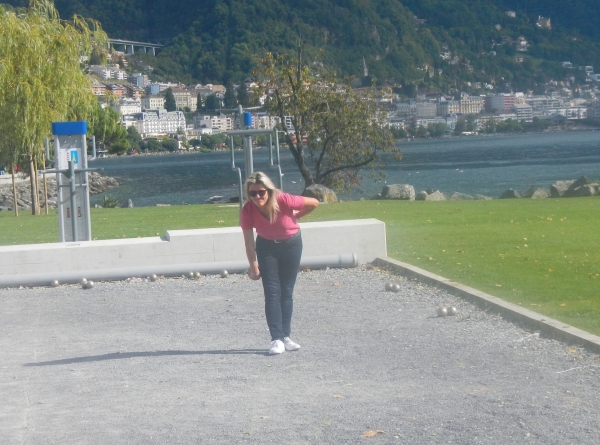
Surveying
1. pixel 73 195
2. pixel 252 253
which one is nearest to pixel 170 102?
pixel 73 195

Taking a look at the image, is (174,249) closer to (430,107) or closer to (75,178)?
(75,178)

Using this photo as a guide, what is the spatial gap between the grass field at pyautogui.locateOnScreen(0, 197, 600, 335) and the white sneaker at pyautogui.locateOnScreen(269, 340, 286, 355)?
2490mm

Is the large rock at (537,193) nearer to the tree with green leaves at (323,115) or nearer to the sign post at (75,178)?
the tree with green leaves at (323,115)

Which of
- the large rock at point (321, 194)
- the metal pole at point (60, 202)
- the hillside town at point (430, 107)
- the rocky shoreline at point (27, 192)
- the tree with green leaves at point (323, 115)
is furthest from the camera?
the hillside town at point (430, 107)

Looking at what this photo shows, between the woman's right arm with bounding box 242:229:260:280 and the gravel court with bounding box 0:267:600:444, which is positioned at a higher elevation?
the woman's right arm with bounding box 242:229:260:280

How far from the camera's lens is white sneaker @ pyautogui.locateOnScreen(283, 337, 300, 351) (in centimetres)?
730

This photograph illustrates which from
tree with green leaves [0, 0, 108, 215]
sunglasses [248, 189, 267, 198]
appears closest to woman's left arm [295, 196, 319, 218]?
sunglasses [248, 189, 267, 198]

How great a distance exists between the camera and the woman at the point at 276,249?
7.17 m

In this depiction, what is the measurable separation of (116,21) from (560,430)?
192 m

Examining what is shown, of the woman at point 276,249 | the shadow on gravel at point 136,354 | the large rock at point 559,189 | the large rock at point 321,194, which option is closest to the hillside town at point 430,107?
the large rock at point 559,189

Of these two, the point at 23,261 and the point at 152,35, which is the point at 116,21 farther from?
the point at 23,261

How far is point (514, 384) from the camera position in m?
5.98

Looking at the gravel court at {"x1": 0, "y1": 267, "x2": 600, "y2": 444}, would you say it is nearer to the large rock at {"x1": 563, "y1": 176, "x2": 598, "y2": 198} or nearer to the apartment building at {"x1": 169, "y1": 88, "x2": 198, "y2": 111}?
the large rock at {"x1": 563, "y1": 176, "x2": 598, "y2": 198}

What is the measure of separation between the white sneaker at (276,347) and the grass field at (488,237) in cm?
249
